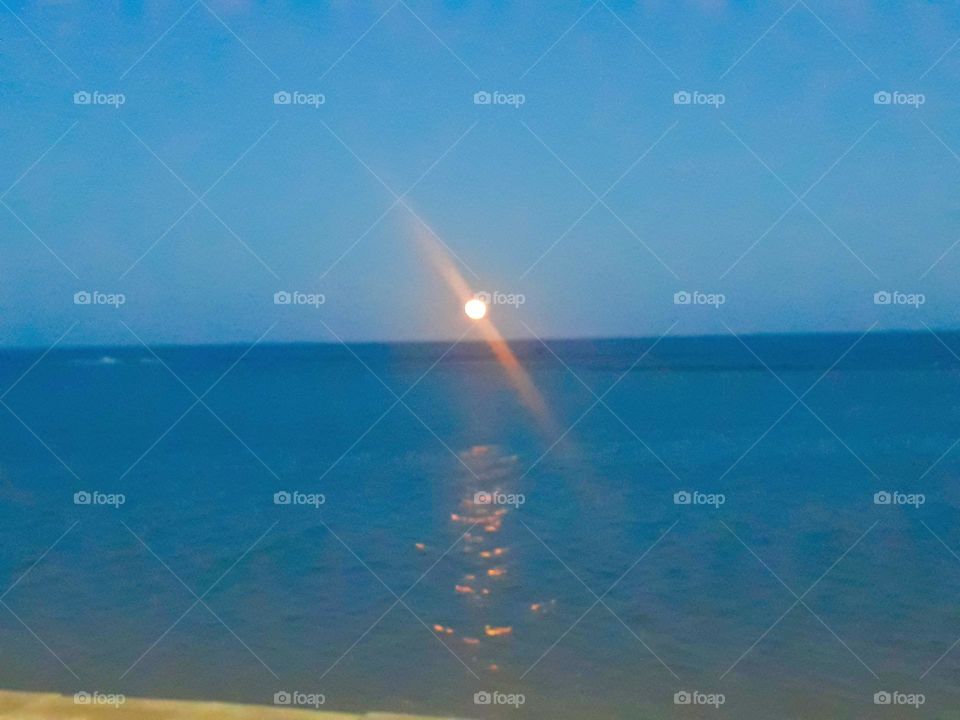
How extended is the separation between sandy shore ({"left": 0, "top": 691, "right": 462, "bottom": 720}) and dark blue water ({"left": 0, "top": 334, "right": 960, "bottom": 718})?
1.47 m

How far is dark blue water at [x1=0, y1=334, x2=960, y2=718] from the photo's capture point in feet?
19.8

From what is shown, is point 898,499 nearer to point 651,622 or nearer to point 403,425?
point 651,622

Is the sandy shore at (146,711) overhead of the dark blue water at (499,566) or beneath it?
beneath

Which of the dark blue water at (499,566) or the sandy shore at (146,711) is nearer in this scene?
the sandy shore at (146,711)

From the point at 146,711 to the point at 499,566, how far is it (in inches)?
179

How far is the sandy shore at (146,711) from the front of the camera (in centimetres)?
411

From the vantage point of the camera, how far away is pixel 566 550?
9.22 meters

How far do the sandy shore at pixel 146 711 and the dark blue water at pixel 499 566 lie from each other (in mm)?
1467

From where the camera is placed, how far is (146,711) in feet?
14.0

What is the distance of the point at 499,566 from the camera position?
27.8 ft

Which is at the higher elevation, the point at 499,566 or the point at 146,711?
the point at 499,566

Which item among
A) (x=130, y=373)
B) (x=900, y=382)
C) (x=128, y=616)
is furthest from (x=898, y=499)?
(x=130, y=373)

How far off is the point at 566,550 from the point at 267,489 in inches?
233

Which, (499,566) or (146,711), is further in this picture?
(499,566)
